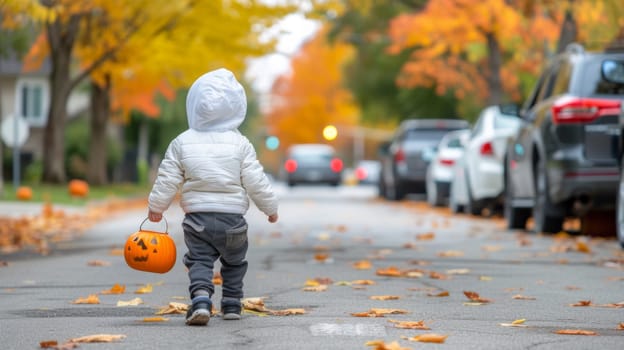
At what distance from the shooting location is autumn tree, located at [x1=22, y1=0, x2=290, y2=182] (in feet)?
100

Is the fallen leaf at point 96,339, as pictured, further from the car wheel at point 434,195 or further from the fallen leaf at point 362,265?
the car wheel at point 434,195

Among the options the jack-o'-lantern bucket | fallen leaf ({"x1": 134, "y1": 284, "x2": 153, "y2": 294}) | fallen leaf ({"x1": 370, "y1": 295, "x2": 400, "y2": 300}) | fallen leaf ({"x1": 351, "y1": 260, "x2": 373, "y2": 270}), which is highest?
the jack-o'-lantern bucket

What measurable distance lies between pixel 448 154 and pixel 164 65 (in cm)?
884

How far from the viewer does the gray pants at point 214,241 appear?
793cm

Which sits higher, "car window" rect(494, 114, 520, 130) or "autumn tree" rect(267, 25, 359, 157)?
"autumn tree" rect(267, 25, 359, 157)

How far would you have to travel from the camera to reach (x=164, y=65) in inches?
1316

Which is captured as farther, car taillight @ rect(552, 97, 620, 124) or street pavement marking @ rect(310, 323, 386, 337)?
car taillight @ rect(552, 97, 620, 124)

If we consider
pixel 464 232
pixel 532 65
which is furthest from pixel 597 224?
pixel 532 65

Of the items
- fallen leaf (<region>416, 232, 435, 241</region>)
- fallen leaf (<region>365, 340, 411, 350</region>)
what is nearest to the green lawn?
fallen leaf (<region>416, 232, 435, 241</region>)

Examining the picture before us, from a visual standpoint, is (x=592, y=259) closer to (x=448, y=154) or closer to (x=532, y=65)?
(x=448, y=154)

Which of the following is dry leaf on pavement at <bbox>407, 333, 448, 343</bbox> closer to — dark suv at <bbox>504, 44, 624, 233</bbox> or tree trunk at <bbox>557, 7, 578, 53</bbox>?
dark suv at <bbox>504, 44, 624, 233</bbox>

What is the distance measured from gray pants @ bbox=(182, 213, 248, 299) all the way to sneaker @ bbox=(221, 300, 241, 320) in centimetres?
5

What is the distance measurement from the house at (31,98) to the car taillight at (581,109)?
42622 millimetres

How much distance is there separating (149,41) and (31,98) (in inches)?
1055
